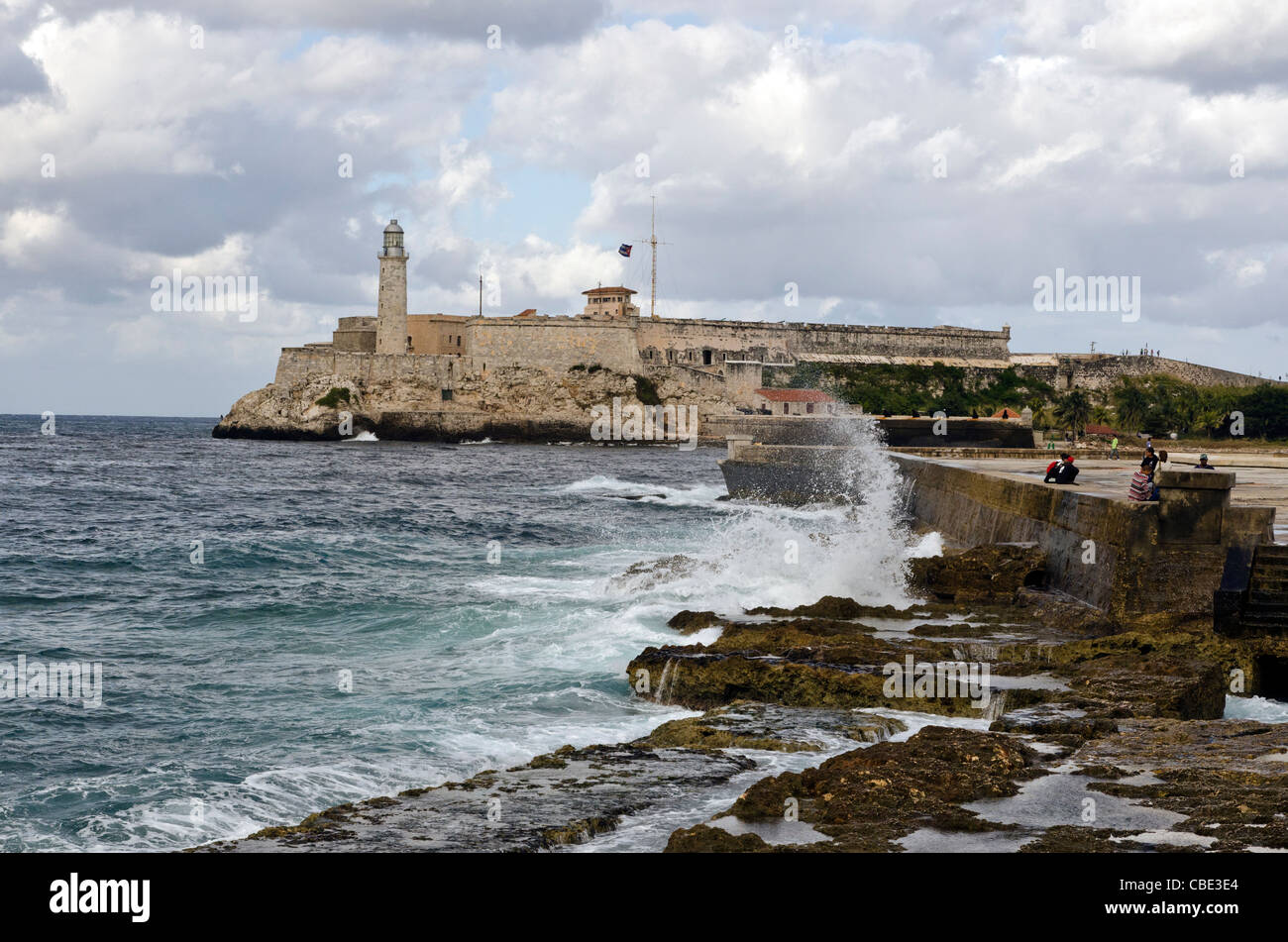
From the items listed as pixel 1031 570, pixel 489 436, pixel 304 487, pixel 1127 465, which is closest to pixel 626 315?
pixel 489 436

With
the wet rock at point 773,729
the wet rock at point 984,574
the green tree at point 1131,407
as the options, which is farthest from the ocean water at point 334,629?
the green tree at point 1131,407

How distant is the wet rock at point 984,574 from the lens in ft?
47.0

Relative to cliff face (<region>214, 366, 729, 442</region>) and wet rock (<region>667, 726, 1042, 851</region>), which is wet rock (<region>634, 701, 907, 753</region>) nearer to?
wet rock (<region>667, 726, 1042, 851</region>)

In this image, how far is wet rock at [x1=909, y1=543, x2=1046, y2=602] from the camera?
1431 centimetres

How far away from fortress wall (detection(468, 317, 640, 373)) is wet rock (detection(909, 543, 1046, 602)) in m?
66.5

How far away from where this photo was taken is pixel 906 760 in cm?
702

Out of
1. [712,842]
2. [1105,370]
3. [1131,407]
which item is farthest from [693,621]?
[1105,370]

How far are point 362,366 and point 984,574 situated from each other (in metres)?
67.2

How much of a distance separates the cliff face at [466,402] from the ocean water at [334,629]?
140 ft

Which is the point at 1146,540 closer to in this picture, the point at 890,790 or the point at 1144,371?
the point at 890,790

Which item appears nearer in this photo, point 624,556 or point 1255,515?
point 1255,515
